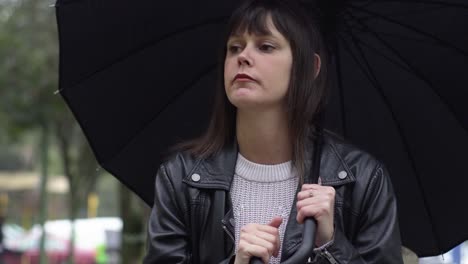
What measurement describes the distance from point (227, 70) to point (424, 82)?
1019 millimetres

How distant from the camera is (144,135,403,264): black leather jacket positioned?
9.80ft

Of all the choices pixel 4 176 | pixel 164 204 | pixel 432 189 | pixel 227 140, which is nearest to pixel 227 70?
Result: pixel 227 140

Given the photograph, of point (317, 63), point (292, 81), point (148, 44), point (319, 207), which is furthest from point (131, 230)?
point (319, 207)

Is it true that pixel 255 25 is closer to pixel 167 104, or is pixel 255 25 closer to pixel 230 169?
pixel 230 169

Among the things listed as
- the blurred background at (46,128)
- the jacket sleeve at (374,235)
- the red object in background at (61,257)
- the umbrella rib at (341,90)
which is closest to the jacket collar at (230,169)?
the jacket sleeve at (374,235)

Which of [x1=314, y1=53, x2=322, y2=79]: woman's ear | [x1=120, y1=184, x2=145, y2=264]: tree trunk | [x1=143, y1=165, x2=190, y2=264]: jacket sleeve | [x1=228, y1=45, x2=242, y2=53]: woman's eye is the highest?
[x1=120, y1=184, x2=145, y2=264]: tree trunk

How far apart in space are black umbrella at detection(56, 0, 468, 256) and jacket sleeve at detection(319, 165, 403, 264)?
0.72 meters

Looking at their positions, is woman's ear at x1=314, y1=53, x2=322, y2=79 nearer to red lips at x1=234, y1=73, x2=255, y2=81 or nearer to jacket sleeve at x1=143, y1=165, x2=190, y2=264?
red lips at x1=234, y1=73, x2=255, y2=81

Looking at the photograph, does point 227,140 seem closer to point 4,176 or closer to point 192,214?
point 192,214

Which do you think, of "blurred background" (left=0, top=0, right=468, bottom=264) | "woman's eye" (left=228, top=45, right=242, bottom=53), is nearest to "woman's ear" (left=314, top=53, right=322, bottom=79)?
"woman's eye" (left=228, top=45, right=242, bottom=53)

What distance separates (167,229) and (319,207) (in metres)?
0.53

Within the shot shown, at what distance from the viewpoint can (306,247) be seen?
111 inches

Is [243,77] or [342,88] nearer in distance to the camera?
[243,77]

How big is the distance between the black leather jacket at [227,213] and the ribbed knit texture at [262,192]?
2.2 inches
